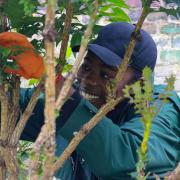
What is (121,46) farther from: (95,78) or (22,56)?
(22,56)

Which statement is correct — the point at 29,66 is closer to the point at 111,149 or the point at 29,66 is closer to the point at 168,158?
the point at 111,149

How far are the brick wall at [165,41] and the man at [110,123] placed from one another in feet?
6.21

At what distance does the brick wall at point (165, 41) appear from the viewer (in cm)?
374

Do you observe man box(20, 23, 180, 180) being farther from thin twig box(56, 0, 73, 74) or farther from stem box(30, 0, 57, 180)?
stem box(30, 0, 57, 180)

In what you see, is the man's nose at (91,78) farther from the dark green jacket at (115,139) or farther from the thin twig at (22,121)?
the thin twig at (22,121)

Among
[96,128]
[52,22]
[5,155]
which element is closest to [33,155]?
[52,22]

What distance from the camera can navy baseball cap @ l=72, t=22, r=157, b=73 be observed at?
1714mm

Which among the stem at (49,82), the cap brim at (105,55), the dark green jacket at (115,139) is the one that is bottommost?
the dark green jacket at (115,139)

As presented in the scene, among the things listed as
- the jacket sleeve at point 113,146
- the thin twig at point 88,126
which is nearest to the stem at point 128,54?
the thin twig at point 88,126

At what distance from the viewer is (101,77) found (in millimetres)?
1638

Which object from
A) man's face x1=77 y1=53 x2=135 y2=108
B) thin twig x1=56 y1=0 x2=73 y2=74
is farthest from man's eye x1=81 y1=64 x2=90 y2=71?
thin twig x1=56 y1=0 x2=73 y2=74

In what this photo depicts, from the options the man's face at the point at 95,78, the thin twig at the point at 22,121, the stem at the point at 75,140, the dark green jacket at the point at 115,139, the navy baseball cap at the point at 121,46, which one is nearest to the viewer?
the stem at the point at 75,140

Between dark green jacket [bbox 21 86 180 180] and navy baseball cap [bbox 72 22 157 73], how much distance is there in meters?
0.20

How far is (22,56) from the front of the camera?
1.06 m
